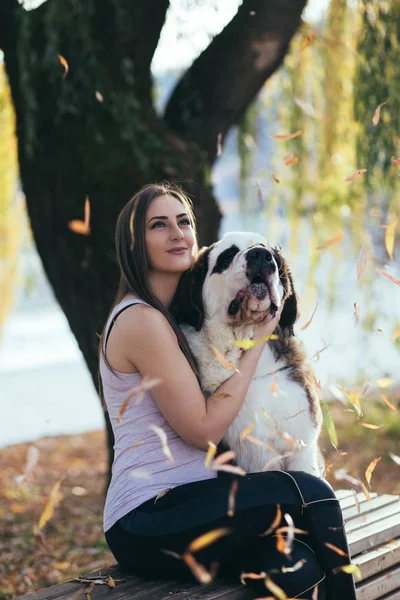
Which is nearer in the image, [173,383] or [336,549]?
[336,549]

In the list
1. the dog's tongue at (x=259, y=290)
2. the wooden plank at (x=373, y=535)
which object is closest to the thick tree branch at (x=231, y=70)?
the dog's tongue at (x=259, y=290)

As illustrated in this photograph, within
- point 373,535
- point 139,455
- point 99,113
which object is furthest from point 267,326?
point 99,113

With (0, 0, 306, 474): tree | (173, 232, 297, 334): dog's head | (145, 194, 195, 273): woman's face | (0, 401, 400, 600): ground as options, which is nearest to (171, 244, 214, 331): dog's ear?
(173, 232, 297, 334): dog's head

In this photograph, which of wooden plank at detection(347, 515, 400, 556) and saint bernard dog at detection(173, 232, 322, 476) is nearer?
saint bernard dog at detection(173, 232, 322, 476)

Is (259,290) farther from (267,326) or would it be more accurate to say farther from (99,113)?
(99,113)

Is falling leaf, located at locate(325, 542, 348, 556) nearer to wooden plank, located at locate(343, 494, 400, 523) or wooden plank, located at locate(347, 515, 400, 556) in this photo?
wooden plank, located at locate(347, 515, 400, 556)

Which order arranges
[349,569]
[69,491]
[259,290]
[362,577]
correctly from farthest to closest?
1. [69,491]
2. [362,577]
3. [259,290]
4. [349,569]

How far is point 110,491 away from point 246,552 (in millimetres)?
537

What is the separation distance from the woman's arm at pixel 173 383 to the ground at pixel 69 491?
45 centimetres

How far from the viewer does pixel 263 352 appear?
274cm

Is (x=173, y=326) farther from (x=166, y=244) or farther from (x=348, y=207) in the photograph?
(x=348, y=207)

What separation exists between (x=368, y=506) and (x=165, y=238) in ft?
5.30

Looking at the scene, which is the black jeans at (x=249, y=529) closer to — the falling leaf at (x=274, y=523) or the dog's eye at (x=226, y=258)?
the falling leaf at (x=274, y=523)

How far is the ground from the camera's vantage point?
4.28 m
